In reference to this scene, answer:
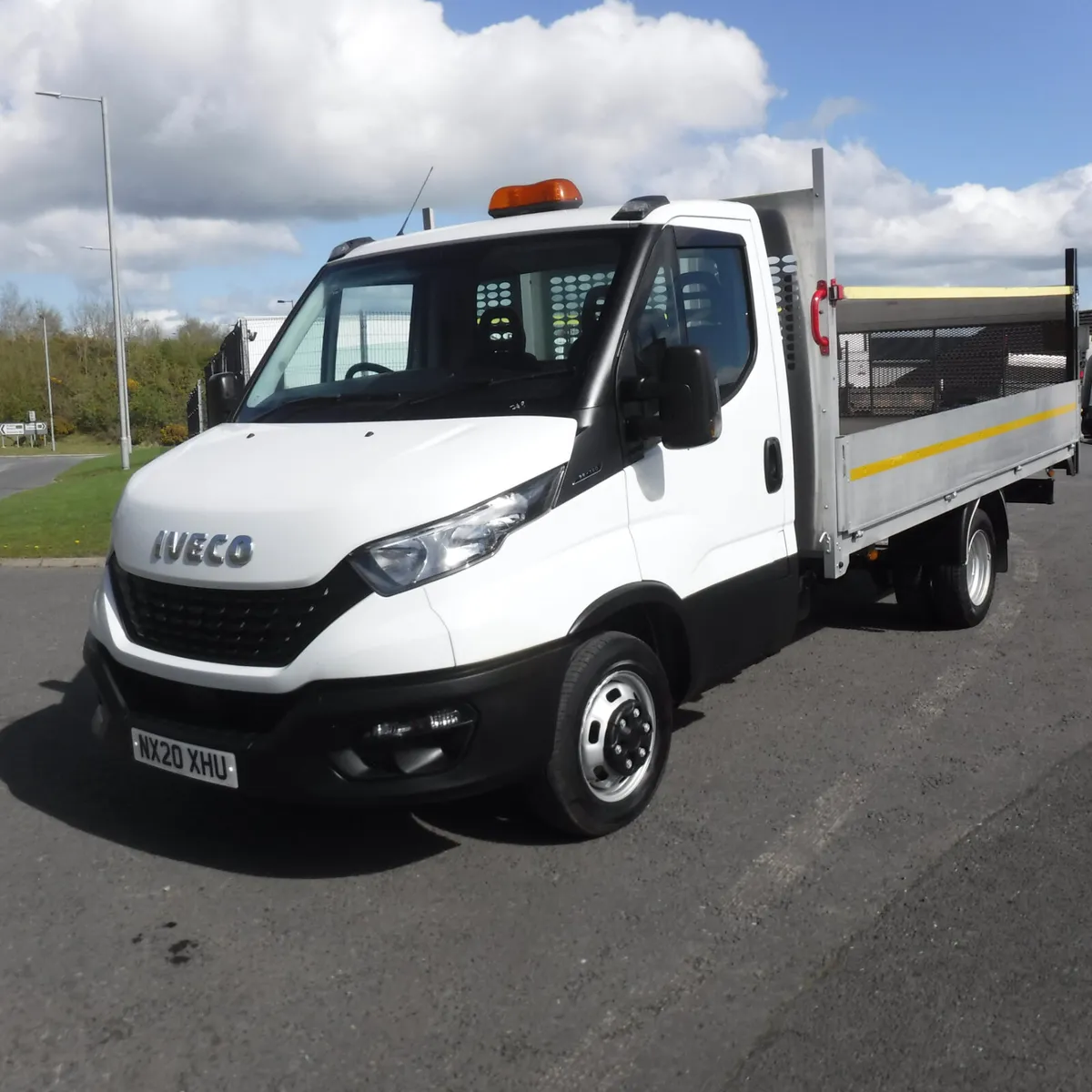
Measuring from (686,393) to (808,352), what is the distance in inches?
60.4

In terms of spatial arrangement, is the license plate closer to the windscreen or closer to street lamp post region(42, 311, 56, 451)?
the windscreen

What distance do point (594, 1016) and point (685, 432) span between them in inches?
80.7

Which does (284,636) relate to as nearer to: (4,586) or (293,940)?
(293,940)

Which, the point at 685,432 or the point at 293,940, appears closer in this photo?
the point at 293,940

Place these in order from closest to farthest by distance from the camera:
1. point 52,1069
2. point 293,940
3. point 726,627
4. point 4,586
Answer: point 52,1069
point 293,940
point 726,627
point 4,586

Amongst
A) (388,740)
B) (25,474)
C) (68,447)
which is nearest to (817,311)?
(388,740)

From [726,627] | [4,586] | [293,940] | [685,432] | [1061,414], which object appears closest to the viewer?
[293,940]

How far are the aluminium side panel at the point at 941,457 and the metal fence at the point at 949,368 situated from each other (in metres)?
0.39

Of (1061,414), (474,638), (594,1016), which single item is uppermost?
(1061,414)

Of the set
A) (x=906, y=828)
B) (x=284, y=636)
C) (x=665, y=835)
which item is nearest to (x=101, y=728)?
(x=284, y=636)

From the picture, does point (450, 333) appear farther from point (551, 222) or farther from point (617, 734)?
point (617, 734)

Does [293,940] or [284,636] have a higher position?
[284,636]

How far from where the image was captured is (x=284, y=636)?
156 inches

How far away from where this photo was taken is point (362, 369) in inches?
201
